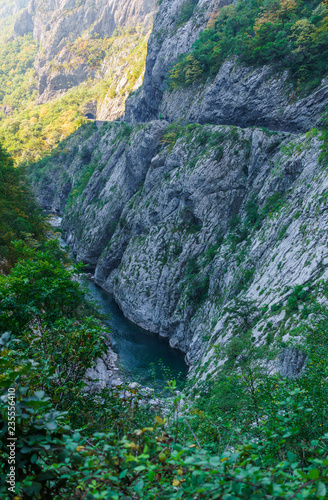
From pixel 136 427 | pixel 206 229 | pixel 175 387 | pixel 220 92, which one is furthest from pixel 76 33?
pixel 175 387

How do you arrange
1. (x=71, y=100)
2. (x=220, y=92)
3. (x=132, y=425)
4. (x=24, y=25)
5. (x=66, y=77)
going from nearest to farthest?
(x=132, y=425), (x=220, y=92), (x=71, y=100), (x=66, y=77), (x=24, y=25)

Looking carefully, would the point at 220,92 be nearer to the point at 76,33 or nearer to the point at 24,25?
the point at 76,33

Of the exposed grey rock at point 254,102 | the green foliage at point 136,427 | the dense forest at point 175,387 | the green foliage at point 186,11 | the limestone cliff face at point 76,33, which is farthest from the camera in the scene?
the limestone cliff face at point 76,33

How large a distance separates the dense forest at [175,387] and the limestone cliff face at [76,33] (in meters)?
63.2

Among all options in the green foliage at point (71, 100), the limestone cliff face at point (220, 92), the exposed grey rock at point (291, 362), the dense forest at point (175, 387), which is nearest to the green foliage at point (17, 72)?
the green foliage at point (71, 100)

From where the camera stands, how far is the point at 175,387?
3.68 meters

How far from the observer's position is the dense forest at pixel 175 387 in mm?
2393

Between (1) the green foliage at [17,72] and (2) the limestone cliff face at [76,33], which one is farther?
(1) the green foliage at [17,72]

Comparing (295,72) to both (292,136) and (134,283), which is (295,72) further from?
(134,283)

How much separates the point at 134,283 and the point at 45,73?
120 metres

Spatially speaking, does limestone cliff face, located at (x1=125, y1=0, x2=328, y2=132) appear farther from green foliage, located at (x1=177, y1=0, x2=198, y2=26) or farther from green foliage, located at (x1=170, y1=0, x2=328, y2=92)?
green foliage, located at (x1=170, y1=0, x2=328, y2=92)

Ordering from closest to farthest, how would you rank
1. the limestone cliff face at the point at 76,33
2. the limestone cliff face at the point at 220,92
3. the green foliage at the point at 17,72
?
the limestone cliff face at the point at 220,92 → the limestone cliff face at the point at 76,33 → the green foliage at the point at 17,72

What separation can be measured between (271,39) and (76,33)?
124 m

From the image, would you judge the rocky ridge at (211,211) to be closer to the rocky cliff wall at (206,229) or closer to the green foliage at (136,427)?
the rocky cliff wall at (206,229)
